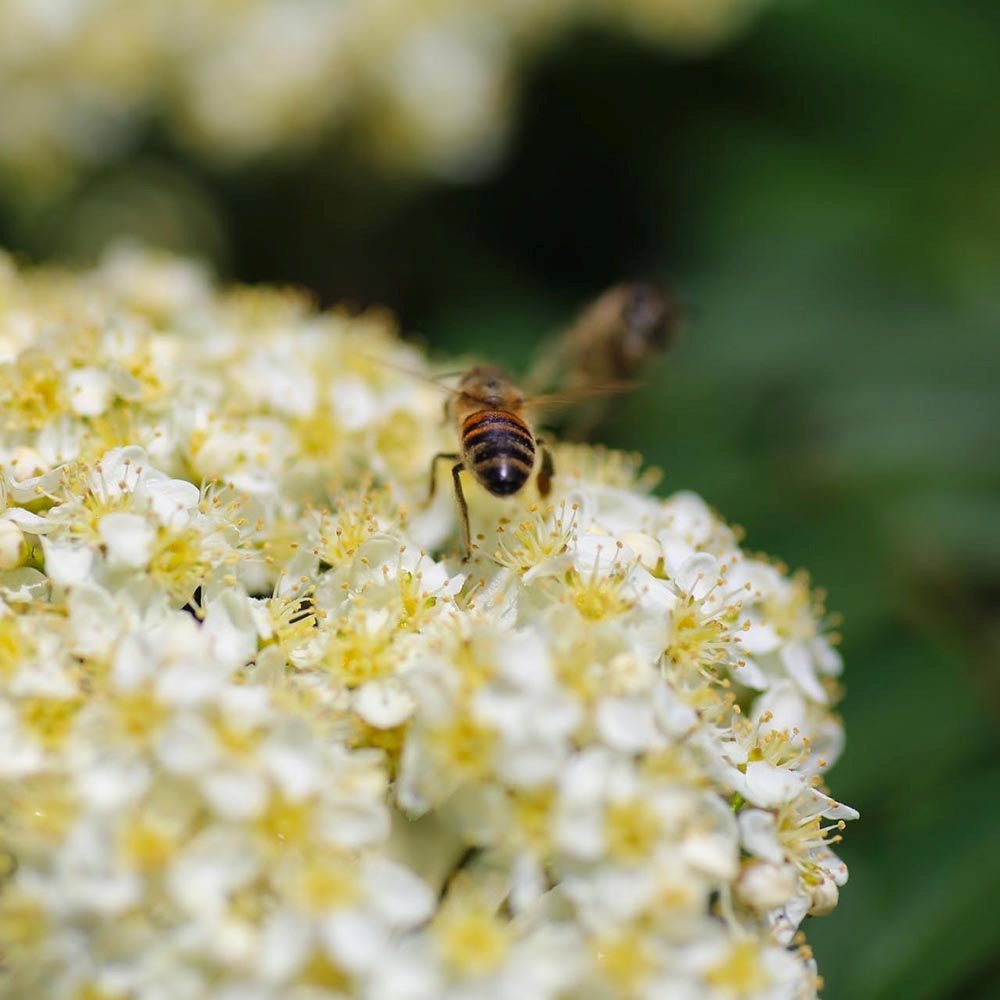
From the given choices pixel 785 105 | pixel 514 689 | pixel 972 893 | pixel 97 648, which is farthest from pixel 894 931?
pixel 785 105

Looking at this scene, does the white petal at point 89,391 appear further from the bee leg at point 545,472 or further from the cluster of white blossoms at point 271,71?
the cluster of white blossoms at point 271,71

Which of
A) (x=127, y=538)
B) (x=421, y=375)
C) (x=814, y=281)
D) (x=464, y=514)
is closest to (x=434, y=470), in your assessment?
(x=464, y=514)

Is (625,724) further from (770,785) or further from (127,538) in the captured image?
(127,538)

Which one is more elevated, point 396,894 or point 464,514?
point 464,514

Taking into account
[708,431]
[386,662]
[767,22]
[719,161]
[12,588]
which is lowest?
[386,662]

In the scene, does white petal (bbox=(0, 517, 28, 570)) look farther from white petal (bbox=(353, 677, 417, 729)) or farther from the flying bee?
the flying bee

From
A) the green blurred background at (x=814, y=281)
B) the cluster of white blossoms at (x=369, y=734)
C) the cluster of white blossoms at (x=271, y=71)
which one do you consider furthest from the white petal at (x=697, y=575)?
the cluster of white blossoms at (x=271, y=71)

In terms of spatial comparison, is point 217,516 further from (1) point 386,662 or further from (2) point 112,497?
(1) point 386,662
